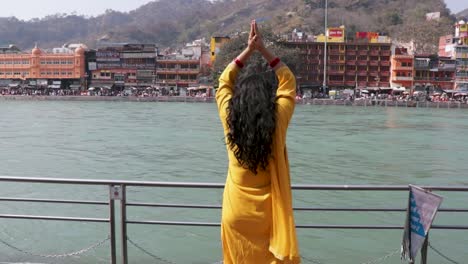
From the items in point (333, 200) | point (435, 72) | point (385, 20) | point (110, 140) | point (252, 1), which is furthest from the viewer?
point (252, 1)

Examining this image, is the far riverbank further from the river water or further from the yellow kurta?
the yellow kurta

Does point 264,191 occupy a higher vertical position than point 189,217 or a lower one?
higher

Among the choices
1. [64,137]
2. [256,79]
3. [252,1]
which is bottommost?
[64,137]

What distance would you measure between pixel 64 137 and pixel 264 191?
2268 centimetres

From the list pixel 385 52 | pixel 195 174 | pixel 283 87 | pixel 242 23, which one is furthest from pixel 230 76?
pixel 242 23

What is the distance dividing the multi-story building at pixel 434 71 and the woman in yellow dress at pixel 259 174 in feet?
230

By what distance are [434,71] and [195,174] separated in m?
61.0

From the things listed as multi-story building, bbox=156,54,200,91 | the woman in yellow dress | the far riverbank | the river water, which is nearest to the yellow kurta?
the woman in yellow dress

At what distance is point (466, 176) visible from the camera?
49.0ft

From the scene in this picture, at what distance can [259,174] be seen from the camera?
245cm

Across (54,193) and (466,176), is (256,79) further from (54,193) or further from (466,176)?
(466,176)

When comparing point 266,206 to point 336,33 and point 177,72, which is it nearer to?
point 177,72

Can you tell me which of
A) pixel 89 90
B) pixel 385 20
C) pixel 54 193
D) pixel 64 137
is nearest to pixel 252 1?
pixel 385 20

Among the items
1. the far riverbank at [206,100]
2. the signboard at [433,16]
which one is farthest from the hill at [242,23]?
the far riverbank at [206,100]
